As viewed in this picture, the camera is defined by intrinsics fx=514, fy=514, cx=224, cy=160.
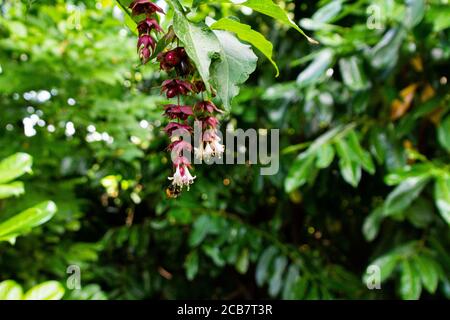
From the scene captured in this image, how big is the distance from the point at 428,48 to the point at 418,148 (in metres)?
0.32

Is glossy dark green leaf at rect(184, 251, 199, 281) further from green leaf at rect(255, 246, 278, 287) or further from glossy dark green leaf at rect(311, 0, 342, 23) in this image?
glossy dark green leaf at rect(311, 0, 342, 23)

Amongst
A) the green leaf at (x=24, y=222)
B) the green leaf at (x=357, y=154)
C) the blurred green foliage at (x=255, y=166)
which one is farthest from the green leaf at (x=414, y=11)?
the green leaf at (x=24, y=222)

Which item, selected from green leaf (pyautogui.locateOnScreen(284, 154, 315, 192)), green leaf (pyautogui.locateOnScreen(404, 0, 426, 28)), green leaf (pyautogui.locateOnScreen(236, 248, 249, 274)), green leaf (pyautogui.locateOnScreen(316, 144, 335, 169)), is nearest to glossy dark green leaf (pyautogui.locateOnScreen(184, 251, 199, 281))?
green leaf (pyautogui.locateOnScreen(236, 248, 249, 274))

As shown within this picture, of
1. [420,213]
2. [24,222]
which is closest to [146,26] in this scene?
[24,222]

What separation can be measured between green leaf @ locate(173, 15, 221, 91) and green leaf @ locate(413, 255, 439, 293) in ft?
3.61

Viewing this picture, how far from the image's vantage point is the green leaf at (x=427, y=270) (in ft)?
4.18

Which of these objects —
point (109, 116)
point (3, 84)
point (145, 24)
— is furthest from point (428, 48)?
point (145, 24)

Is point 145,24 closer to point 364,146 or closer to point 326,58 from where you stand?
point 326,58

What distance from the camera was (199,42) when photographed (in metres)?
0.35

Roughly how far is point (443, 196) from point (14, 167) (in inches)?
35.3

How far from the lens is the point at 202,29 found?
1.17 feet

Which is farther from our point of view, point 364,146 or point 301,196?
point 301,196

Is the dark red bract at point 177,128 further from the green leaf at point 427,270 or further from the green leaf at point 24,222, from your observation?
the green leaf at point 427,270

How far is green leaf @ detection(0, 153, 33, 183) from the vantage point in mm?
932
